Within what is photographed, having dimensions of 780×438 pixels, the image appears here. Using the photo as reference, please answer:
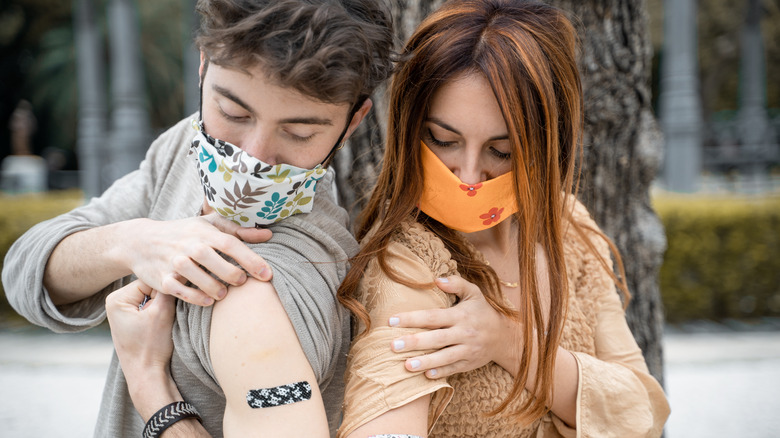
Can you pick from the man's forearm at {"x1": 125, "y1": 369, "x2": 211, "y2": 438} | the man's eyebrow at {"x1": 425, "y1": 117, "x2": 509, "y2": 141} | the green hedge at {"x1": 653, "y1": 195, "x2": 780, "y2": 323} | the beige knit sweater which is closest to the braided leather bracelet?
the man's forearm at {"x1": 125, "y1": 369, "x2": 211, "y2": 438}

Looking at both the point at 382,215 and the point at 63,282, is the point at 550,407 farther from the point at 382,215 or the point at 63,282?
the point at 63,282

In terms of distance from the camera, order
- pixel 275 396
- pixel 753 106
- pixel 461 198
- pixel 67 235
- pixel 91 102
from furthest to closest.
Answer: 1. pixel 753 106
2. pixel 91 102
3. pixel 67 235
4. pixel 461 198
5. pixel 275 396

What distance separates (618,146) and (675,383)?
4174mm

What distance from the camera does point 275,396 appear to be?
1.31 metres

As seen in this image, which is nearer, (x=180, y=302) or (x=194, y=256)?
(x=194, y=256)

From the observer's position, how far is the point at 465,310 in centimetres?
160

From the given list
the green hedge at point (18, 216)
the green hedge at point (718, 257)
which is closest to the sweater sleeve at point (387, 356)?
the green hedge at point (718, 257)

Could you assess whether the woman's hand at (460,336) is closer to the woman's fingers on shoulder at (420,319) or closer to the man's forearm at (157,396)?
the woman's fingers on shoulder at (420,319)

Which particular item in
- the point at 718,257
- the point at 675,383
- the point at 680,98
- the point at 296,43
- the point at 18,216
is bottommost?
the point at 675,383

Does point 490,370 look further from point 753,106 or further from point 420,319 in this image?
point 753,106

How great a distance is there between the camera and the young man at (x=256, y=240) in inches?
52.1

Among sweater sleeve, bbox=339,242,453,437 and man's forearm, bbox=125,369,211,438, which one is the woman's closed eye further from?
man's forearm, bbox=125,369,211,438

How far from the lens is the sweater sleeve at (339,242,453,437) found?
1.43 metres

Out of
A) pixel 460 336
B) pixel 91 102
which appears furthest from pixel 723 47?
pixel 460 336
